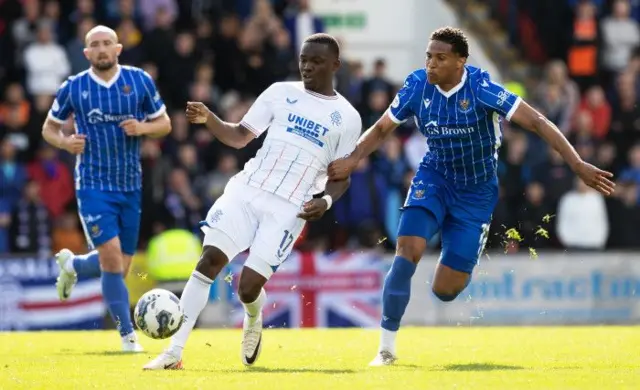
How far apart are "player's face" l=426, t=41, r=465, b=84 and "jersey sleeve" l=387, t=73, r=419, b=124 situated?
0.88 ft

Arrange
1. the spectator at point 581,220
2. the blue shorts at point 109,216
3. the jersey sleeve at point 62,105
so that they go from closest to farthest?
the blue shorts at point 109,216
the jersey sleeve at point 62,105
the spectator at point 581,220

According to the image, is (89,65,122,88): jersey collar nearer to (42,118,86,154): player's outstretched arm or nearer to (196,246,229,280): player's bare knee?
(42,118,86,154): player's outstretched arm

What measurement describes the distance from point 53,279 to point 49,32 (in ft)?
13.7

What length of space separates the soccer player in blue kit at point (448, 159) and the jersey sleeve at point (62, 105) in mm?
3348

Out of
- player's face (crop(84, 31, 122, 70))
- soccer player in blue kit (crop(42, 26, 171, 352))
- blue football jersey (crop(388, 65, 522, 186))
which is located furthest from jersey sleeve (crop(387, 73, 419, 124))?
player's face (crop(84, 31, 122, 70))

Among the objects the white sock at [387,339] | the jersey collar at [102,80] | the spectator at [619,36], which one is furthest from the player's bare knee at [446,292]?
the spectator at [619,36]

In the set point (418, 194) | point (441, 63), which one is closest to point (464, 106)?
point (441, 63)

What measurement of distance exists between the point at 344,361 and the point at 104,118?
3434mm

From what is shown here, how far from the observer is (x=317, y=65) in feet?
40.3

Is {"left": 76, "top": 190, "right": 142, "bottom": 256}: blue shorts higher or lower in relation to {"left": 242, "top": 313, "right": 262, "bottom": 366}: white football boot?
higher

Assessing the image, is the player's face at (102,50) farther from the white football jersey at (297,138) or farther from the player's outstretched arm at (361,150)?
the player's outstretched arm at (361,150)

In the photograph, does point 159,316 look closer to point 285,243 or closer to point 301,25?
point 285,243

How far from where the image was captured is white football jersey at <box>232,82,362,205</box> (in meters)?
12.2

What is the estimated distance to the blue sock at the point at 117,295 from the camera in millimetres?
14383
